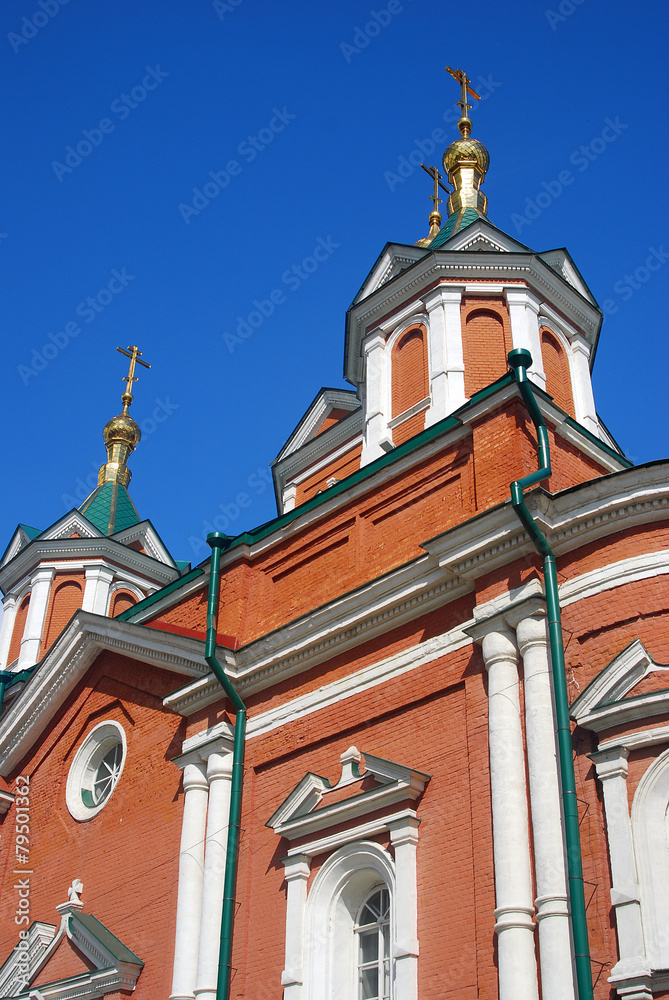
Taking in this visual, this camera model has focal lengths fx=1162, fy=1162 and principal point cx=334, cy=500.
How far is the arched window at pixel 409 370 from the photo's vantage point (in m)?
15.2

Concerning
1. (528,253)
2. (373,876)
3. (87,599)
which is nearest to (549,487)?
(373,876)

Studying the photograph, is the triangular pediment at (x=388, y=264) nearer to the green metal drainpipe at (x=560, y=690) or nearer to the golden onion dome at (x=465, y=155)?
the golden onion dome at (x=465, y=155)

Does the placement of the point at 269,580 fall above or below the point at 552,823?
above

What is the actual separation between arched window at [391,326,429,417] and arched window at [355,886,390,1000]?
21.4 feet

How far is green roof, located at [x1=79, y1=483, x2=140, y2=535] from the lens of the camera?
23.9 metres

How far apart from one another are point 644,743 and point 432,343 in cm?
744

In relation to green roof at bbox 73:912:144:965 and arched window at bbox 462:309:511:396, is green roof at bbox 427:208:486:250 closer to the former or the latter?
arched window at bbox 462:309:511:396

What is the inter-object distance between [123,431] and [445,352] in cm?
1320

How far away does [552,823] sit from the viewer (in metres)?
9.11

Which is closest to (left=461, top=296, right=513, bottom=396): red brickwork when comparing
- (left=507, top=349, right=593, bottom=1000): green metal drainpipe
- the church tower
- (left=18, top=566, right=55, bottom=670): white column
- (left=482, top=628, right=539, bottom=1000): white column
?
(left=507, top=349, right=593, bottom=1000): green metal drainpipe

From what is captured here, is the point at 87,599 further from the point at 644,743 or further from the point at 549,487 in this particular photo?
the point at 644,743

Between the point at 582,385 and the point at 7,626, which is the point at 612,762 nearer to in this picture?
the point at 582,385

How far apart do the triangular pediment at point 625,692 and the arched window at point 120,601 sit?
1486 centimetres

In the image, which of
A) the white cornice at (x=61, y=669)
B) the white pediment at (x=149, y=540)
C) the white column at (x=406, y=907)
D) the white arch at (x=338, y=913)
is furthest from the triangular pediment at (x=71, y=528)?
the white column at (x=406, y=907)
